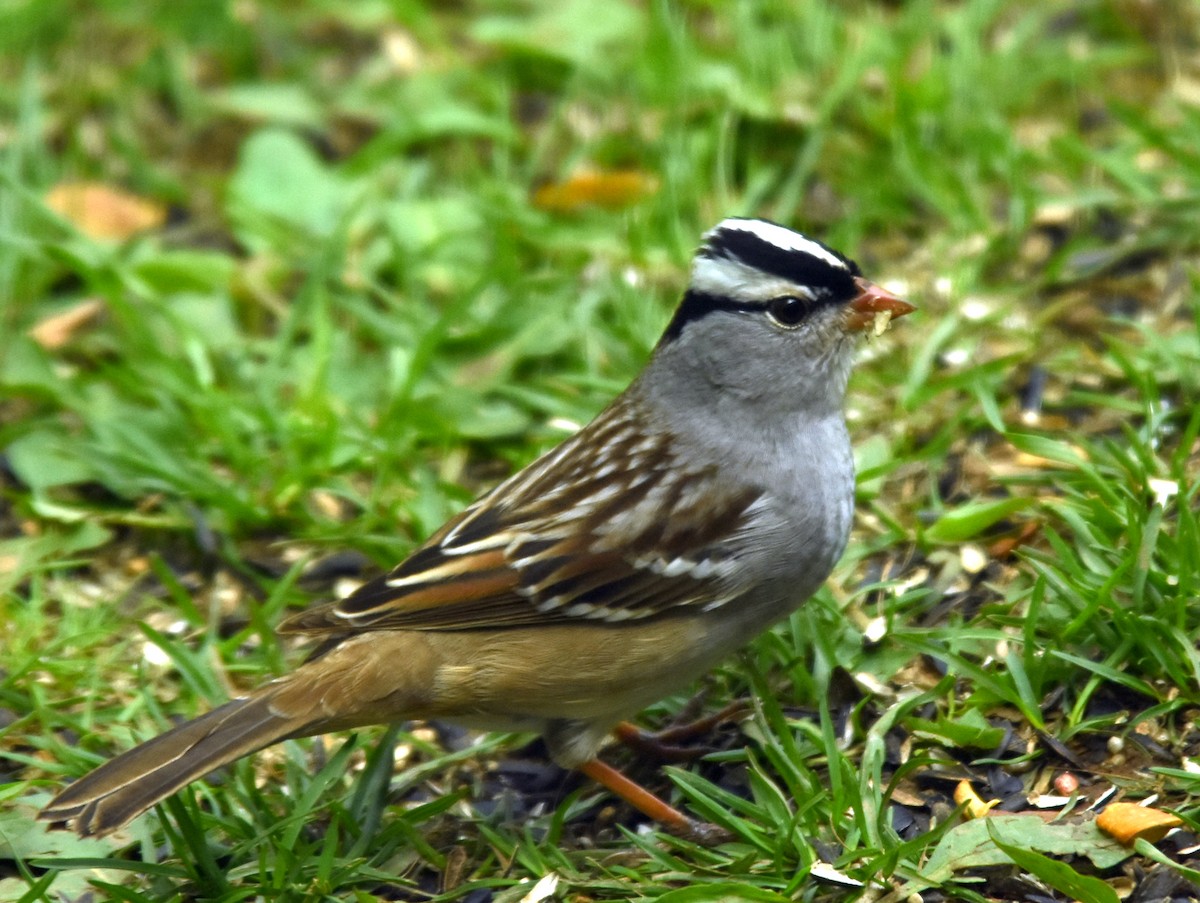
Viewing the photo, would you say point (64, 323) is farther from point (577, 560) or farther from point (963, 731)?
point (963, 731)

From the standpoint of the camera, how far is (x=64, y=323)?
5422 mm

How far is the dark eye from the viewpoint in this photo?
393 centimetres

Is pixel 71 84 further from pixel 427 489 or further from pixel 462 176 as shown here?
pixel 427 489

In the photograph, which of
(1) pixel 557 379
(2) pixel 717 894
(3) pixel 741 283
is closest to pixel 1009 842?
(2) pixel 717 894

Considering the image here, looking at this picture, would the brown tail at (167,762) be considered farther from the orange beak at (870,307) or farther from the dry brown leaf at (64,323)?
the dry brown leaf at (64,323)

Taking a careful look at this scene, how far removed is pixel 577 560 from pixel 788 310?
0.82 metres

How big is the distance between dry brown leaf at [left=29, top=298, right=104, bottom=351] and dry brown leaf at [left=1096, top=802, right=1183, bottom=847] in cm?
368

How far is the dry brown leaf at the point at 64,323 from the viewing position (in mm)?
5375

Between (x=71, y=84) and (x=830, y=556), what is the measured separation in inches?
162

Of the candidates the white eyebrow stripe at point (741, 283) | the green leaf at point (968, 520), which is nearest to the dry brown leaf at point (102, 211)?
the white eyebrow stripe at point (741, 283)

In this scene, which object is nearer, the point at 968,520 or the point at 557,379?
the point at 968,520

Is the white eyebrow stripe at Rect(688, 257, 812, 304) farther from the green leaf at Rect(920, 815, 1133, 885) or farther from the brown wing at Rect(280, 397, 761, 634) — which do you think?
the green leaf at Rect(920, 815, 1133, 885)

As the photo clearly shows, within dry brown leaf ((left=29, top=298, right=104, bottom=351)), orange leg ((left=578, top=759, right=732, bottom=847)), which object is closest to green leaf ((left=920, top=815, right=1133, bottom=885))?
orange leg ((left=578, top=759, right=732, bottom=847))

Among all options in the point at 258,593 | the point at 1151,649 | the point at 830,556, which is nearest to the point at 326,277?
the point at 258,593
